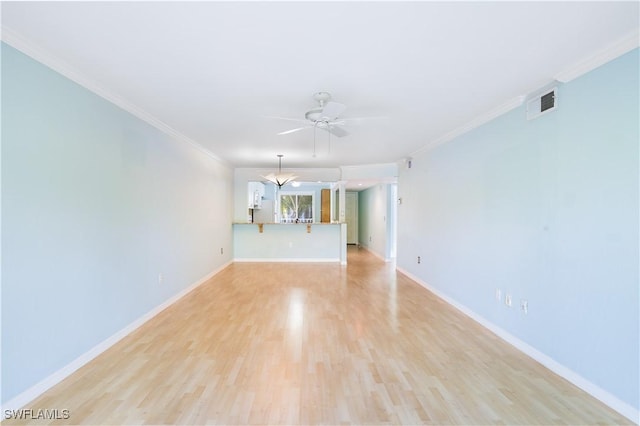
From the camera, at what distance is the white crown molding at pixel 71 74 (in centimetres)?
179

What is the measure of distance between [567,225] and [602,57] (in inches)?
44.9

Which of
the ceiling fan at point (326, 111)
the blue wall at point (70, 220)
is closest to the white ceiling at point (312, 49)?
the ceiling fan at point (326, 111)

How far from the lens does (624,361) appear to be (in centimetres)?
184

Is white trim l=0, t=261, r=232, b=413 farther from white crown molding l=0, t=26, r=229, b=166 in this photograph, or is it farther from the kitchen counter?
the kitchen counter

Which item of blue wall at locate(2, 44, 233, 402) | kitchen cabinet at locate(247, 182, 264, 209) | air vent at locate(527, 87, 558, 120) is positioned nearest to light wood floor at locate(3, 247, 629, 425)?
blue wall at locate(2, 44, 233, 402)

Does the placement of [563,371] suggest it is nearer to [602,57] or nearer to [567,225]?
[567,225]

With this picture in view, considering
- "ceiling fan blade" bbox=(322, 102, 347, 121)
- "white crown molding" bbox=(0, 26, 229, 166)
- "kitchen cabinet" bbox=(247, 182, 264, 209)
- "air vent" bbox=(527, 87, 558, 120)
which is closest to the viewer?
"white crown molding" bbox=(0, 26, 229, 166)

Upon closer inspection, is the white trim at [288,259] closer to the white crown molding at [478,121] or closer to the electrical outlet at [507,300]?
the white crown molding at [478,121]

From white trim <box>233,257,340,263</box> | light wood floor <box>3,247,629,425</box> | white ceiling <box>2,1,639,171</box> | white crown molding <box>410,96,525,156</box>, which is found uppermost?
white ceiling <box>2,1,639,171</box>

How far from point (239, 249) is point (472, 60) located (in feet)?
20.1

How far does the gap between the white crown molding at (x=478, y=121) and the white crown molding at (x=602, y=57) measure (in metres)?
0.47

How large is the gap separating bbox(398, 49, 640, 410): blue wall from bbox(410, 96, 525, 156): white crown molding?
0.21ft

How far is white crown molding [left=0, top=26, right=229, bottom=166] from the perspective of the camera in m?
1.79

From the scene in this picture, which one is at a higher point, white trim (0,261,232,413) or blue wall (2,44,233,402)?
blue wall (2,44,233,402)
